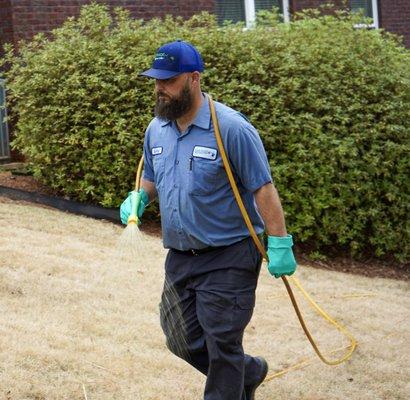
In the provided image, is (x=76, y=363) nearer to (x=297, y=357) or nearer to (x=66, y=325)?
(x=66, y=325)

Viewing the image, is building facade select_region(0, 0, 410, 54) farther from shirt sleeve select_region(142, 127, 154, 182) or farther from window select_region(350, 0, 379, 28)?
shirt sleeve select_region(142, 127, 154, 182)

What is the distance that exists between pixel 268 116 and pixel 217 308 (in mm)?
5692

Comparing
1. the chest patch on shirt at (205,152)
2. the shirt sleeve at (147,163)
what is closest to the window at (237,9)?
the shirt sleeve at (147,163)

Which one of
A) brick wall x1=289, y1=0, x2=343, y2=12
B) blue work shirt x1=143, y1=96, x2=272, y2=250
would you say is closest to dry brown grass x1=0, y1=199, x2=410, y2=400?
blue work shirt x1=143, y1=96, x2=272, y2=250

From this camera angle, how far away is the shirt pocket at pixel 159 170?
4.96 meters

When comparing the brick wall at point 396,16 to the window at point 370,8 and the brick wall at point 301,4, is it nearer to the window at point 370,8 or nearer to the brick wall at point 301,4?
the window at point 370,8

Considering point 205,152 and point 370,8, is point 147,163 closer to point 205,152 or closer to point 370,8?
point 205,152

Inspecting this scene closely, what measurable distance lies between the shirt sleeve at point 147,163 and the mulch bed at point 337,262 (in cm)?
467

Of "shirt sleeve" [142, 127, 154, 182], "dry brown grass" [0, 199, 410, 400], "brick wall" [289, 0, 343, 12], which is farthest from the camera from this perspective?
"brick wall" [289, 0, 343, 12]

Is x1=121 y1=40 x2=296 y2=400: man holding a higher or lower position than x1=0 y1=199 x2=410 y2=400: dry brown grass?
higher

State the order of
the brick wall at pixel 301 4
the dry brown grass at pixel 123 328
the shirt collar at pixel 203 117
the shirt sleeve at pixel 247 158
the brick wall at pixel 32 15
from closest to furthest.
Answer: the shirt sleeve at pixel 247 158
the shirt collar at pixel 203 117
the dry brown grass at pixel 123 328
the brick wall at pixel 32 15
the brick wall at pixel 301 4

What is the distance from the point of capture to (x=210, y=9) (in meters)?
15.2

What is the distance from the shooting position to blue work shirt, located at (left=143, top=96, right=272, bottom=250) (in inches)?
186

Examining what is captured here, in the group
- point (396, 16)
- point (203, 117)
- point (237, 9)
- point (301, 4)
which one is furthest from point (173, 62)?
point (396, 16)
